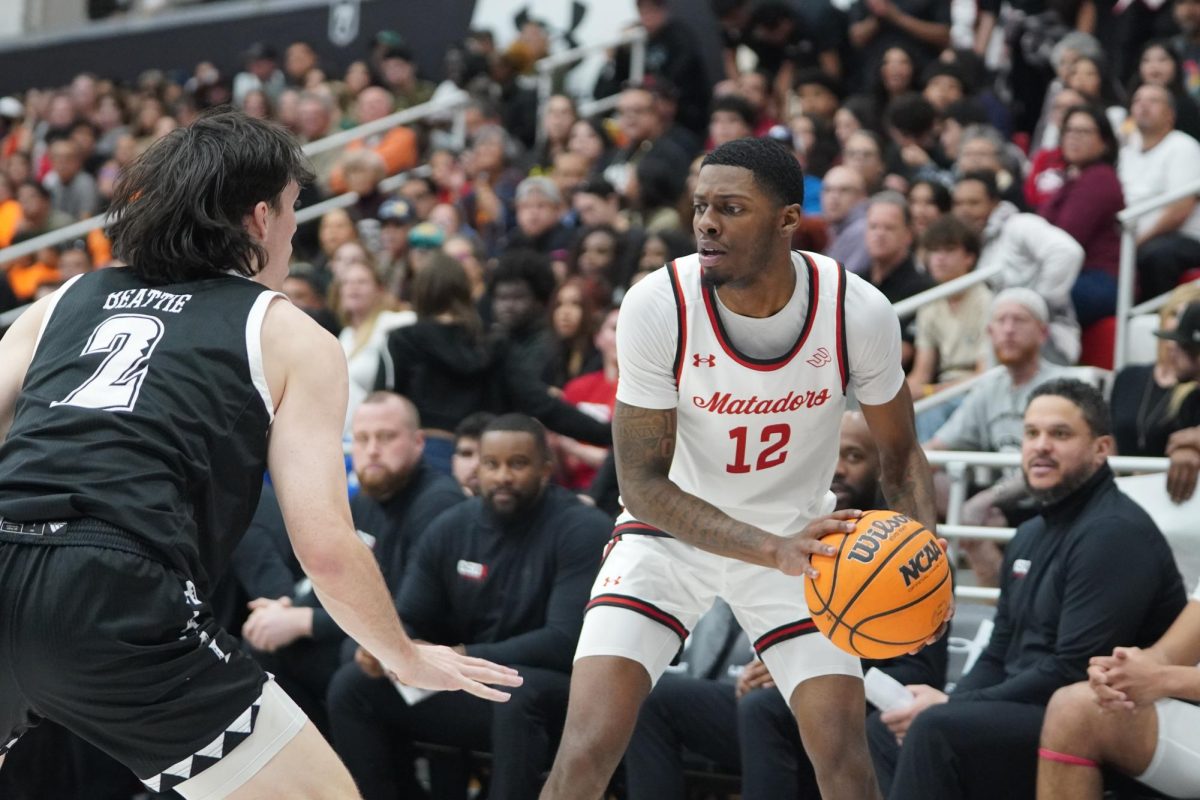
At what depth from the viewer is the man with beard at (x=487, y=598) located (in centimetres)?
679

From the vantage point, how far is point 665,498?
4684 millimetres

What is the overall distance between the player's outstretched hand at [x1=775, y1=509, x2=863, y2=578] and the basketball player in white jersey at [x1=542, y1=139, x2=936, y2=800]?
0.12m

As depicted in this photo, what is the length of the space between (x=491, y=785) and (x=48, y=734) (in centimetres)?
232

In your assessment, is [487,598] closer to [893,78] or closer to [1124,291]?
[1124,291]

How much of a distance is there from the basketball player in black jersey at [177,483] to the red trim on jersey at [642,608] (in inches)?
44.1

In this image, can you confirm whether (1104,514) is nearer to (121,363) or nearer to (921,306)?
(921,306)

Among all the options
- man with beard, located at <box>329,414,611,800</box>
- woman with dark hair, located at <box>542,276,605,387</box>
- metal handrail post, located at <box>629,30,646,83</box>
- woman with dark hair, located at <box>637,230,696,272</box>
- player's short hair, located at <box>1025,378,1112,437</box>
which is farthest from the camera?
metal handrail post, located at <box>629,30,646,83</box>

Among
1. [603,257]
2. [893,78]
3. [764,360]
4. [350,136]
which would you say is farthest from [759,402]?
[350,136]

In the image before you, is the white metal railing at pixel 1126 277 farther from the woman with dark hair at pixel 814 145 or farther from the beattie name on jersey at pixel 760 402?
the beattie name on jersey at pixel 760 402

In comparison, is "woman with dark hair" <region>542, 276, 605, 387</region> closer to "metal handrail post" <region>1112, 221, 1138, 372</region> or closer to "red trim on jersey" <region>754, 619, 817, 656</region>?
"metal handrail post" <region>1112, 221, 1138, 372</region>

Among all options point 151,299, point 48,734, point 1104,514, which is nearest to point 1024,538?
point 1104,514

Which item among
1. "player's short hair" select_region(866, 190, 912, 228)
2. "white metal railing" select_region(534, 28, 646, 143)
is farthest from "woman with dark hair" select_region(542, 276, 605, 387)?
"white metal railing" select_region(534, 28, 646, 143)

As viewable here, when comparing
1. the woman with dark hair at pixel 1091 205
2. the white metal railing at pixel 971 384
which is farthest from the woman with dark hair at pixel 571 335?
the woman with dark hair at pixel 1091 205

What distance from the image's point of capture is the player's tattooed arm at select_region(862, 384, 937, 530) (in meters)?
4.81
